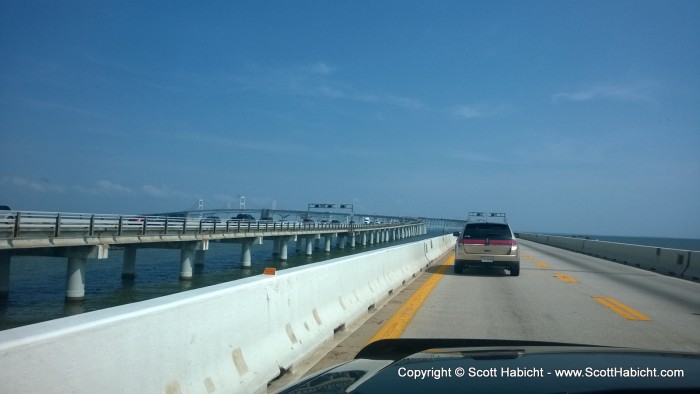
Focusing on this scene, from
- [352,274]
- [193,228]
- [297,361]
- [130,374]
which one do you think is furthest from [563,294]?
[193,228]

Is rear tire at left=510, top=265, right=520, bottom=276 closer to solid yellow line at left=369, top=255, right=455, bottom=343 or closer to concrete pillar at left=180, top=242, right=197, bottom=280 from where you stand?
solid yellow line at left=369, top=255, right=455, bottom=343

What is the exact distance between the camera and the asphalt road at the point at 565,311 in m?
8.51

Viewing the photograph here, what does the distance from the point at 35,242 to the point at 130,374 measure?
2661 centimetres

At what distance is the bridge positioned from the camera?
325 centimetres

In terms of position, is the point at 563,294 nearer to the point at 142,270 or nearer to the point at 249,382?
the point at 249,382

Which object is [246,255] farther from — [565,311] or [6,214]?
[565,311]

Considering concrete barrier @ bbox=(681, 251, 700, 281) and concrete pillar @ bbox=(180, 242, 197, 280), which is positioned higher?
concrete barrier @ bbox=(681, 251, 700, 281)

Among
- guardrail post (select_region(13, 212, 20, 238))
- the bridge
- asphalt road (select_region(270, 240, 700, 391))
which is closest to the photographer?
the bridge

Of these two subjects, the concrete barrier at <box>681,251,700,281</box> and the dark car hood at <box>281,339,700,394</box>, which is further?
the concrete barrier at <box>681,251,700,281</box>

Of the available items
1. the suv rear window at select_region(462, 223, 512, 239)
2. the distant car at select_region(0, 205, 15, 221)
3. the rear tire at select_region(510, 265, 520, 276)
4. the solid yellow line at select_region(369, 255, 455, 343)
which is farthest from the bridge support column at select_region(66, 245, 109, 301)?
the rear tire at select_region(510, 265, 520, 276)

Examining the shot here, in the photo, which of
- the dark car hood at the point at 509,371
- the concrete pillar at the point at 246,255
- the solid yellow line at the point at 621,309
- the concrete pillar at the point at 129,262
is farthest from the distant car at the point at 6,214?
the concrete pillar at the point at 246,255

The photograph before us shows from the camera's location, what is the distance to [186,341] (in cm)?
431

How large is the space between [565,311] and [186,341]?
8.88 metres

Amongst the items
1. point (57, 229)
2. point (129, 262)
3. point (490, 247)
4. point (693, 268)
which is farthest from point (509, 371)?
point (129, 262)
